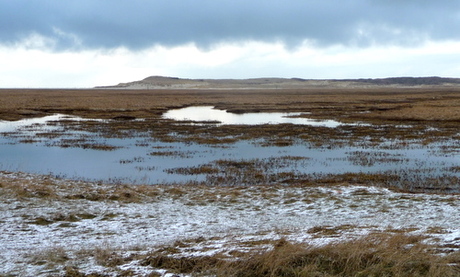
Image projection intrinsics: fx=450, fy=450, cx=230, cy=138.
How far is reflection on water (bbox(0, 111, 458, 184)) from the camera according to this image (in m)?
18.9

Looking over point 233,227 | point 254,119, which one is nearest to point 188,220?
point 233,227

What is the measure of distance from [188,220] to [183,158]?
11462mm

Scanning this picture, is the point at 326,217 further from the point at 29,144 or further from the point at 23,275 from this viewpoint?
the point at 29,144

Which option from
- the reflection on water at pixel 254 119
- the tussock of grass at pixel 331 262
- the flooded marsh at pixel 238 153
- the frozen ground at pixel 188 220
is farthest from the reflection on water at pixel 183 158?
the reflection on water at pixel 254 119

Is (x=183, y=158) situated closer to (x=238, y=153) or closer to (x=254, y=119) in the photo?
(x=238, y=153)

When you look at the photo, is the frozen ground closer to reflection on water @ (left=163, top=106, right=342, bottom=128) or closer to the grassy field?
the grassy field

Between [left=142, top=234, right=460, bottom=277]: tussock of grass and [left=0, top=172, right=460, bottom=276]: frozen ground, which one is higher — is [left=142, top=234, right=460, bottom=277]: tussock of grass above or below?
above

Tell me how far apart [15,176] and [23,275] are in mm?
11009

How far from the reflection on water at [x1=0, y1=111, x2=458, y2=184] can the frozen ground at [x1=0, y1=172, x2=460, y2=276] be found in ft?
12.5

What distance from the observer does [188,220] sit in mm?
10969

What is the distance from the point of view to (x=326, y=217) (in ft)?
37.1

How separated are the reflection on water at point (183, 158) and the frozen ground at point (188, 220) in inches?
150

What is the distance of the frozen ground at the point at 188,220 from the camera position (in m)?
7.77

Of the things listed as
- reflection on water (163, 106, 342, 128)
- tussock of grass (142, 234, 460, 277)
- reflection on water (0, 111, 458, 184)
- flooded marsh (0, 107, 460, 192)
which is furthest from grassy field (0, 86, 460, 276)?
reflection on water (163, 106, 342, 128)
